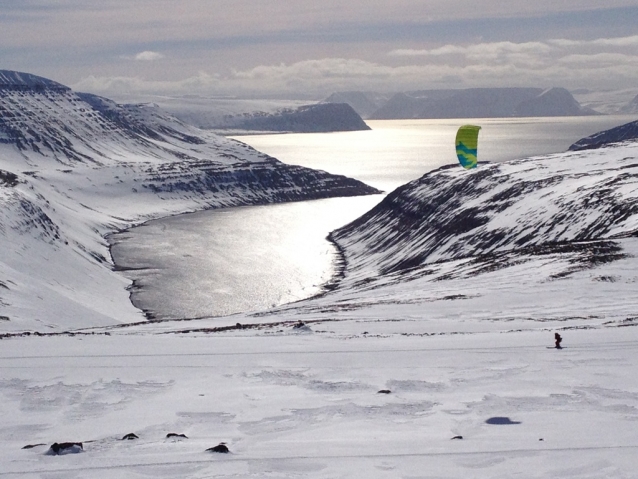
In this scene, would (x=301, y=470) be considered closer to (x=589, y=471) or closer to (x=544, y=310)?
(x=589, y=471)

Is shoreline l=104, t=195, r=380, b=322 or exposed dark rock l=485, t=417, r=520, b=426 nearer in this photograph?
exposed dark rock l=485, t=417, r=520, b=426

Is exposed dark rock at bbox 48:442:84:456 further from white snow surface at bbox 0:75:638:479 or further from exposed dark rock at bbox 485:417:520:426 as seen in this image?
exposed dark rock at bbox 485:417:520:426

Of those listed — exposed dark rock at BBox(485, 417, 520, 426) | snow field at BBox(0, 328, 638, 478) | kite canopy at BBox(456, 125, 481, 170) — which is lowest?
exposed dark rock at BBox(485, 417, 520, 426)

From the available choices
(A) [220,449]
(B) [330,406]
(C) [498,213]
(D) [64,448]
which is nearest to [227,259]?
(C) [498,213]

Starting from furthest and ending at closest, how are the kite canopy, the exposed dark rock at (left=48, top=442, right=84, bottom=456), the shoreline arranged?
the shoreline, the kite canopy, the exposed dark rock at (left=48, top=442, right=84, bottom=456)

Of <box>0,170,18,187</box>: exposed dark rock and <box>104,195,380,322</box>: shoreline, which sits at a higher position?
<box>0,170,18,187</box>: exposed dark rock

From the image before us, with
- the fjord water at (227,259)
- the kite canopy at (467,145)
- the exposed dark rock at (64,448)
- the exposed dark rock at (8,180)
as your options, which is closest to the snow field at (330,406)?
the exposed dark rock at (64,448)

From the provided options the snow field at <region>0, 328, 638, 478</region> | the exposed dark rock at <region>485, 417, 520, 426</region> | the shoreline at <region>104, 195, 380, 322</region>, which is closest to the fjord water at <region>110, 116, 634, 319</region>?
the shoreline at <region>104, 195, 380, 322</region>

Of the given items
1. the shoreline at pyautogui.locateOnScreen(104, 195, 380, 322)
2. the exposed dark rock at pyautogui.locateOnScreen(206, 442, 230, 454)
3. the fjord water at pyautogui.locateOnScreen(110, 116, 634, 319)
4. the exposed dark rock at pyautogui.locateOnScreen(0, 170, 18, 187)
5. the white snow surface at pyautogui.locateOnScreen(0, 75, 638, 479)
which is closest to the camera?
the white snow surface at pyautogui.locateOnScreen(0, 75, 638, 479)
